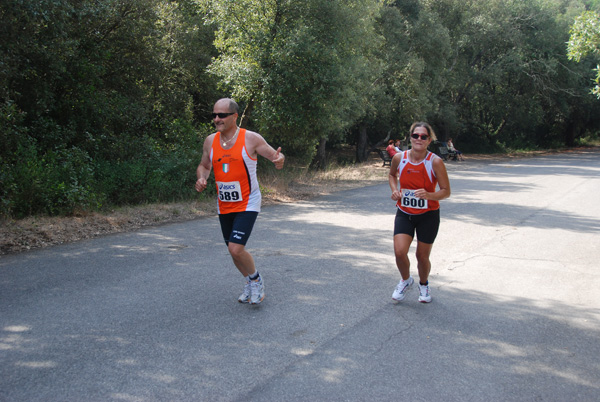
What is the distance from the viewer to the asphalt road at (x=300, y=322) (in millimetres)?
3564

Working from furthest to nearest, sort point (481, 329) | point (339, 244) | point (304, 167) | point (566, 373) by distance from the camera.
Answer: point (304, 167), point (339, 244), point (481, 329), point (566, 373)

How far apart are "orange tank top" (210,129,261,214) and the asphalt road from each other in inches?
40.4

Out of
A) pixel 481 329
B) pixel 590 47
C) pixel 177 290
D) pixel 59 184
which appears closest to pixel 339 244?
pixel 177 290

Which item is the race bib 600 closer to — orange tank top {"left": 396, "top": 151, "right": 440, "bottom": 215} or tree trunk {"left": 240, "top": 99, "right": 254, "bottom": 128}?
orange tank top {"left": 396, "top": 151, "right": 440, "bottom": 215}

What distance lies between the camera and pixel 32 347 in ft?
13.4

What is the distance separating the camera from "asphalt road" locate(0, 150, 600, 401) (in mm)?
3564

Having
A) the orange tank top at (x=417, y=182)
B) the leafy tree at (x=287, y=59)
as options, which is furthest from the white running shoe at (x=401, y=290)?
the leafy tree at (x=287, y=59)

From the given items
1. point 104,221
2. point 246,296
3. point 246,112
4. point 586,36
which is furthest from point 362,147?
point 246,296

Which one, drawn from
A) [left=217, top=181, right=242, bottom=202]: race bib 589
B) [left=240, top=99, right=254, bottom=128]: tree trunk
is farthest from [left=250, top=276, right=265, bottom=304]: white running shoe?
[left=240, top=99, right=254, bottom=128]: tree trunk

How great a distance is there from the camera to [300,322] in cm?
475

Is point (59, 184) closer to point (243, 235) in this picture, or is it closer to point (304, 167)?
point (243, 235)

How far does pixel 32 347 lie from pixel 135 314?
3.20 feet

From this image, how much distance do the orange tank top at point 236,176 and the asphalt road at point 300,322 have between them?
1027 mm

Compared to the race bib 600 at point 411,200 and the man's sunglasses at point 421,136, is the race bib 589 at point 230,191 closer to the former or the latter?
the race bib 600 at point 411,200
